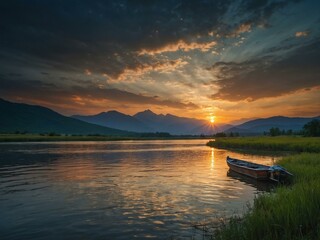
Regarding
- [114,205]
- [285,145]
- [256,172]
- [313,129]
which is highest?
[313,129]

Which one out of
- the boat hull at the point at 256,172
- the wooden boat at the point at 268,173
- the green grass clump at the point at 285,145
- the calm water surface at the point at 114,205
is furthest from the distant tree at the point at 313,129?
the calm water surface at the point at 114,205

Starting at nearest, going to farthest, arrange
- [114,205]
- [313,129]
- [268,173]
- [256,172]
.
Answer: [114,205], [268,173], [256,172], [313,129]

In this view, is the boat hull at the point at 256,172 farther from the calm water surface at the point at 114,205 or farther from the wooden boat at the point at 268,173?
the calm water surface at the point at 114,205

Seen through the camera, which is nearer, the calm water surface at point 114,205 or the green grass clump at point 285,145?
the calm water surface at point 114,205

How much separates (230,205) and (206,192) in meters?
4.59

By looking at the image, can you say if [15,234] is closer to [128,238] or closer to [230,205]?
[128,238]

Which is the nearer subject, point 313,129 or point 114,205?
point 114,205

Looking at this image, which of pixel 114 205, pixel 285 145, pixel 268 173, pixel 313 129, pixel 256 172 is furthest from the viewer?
pixel 313 129

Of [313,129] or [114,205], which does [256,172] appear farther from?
[313,129]

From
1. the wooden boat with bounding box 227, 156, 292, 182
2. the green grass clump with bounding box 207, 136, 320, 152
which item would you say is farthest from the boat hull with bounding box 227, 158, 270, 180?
the green grass clump with bounding box 207, 136, 320, 152

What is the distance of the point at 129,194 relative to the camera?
23.8 meters

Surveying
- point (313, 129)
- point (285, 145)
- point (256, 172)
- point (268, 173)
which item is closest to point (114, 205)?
point (268, 173)

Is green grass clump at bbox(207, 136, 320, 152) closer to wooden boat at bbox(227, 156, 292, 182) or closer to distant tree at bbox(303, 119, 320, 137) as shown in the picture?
wooden boat at bbox(227, 156, 292, 182)

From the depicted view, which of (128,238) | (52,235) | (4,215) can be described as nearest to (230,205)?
(128,238)
